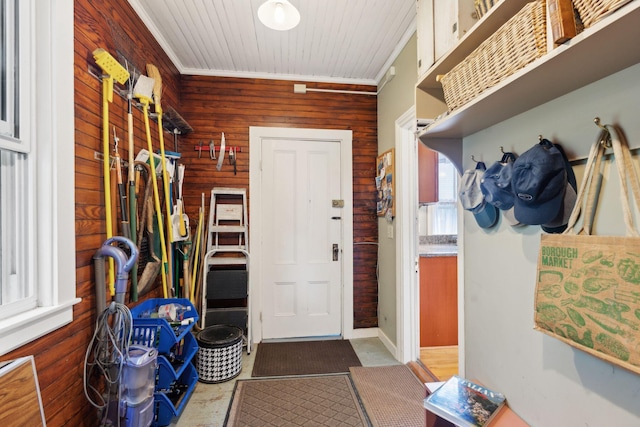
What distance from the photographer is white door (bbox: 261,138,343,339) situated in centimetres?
289

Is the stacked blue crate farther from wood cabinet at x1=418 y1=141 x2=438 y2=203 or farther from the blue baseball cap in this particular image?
wood cabinet at x1=418 y1=141 x2=438 y2=203

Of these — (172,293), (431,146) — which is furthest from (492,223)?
(172,293)

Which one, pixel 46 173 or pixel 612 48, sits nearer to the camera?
pixel 612 48

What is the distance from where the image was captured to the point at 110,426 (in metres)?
1.35

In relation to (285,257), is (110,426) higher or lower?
lower

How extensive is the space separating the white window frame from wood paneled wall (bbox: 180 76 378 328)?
5.07 ft

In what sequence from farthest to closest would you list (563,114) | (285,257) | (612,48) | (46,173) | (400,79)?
(285,257), (400,79), (46,173), (563,114), (612,48)

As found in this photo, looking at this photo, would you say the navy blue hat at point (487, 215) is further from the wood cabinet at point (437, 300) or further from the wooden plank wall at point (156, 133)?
the wooden plank wall at point (156, 133)

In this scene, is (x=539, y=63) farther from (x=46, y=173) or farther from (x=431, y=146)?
(x=46, y=173)

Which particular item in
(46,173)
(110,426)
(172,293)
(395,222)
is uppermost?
(46,173)

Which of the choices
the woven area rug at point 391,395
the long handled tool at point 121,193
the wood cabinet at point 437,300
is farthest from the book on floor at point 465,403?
the long handled tool at point 121,193

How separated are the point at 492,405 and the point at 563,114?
109 cm

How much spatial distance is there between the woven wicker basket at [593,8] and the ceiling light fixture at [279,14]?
1392 millimetres

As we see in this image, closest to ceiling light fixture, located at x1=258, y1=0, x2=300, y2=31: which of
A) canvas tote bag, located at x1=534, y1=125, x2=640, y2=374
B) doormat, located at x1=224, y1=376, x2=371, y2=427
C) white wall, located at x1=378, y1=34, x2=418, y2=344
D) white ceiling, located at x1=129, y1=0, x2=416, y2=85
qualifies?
white ceiling, located at x1=129, y1=0, x2=416, y2=85
